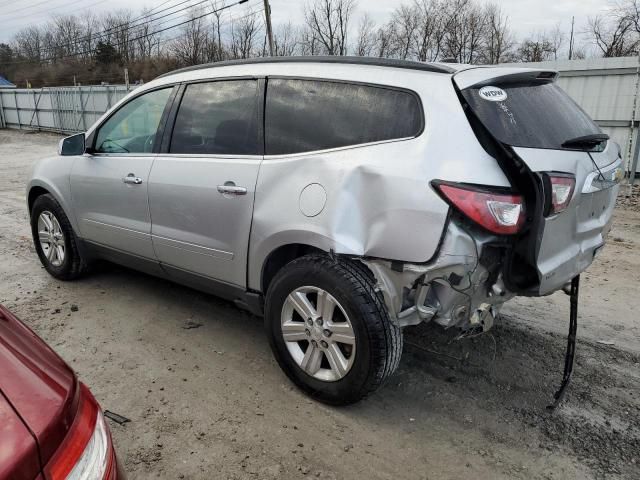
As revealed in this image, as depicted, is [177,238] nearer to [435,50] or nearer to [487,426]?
[487,426]

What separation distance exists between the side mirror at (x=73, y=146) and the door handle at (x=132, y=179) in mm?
730

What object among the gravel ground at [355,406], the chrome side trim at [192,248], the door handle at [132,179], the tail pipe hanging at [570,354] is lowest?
the gravel ground at [355,406]

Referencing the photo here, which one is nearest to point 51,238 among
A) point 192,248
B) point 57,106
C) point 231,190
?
point 192,248

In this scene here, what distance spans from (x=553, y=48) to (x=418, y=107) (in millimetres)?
47294

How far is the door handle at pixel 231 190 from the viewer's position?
3.08 meters

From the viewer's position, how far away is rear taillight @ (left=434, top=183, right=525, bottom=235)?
233 centimetres

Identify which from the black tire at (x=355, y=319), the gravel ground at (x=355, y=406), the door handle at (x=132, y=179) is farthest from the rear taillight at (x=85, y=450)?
the door handle at (x=132, y=179)

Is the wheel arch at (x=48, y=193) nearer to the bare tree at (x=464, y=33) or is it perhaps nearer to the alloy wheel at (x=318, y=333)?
the alloy wheel at (x=318, y=333)

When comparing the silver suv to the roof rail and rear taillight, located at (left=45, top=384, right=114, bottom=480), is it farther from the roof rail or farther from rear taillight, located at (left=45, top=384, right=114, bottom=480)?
rear taillight, located at (left=45, top=384, right=114, bottom=480)

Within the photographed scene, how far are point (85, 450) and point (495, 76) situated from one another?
2.53 metres

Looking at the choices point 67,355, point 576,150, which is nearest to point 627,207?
point 576,150

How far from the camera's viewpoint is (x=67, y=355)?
345cm

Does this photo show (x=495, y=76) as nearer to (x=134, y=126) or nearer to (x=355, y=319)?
(x=355, y=319)

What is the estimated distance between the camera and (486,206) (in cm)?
233
